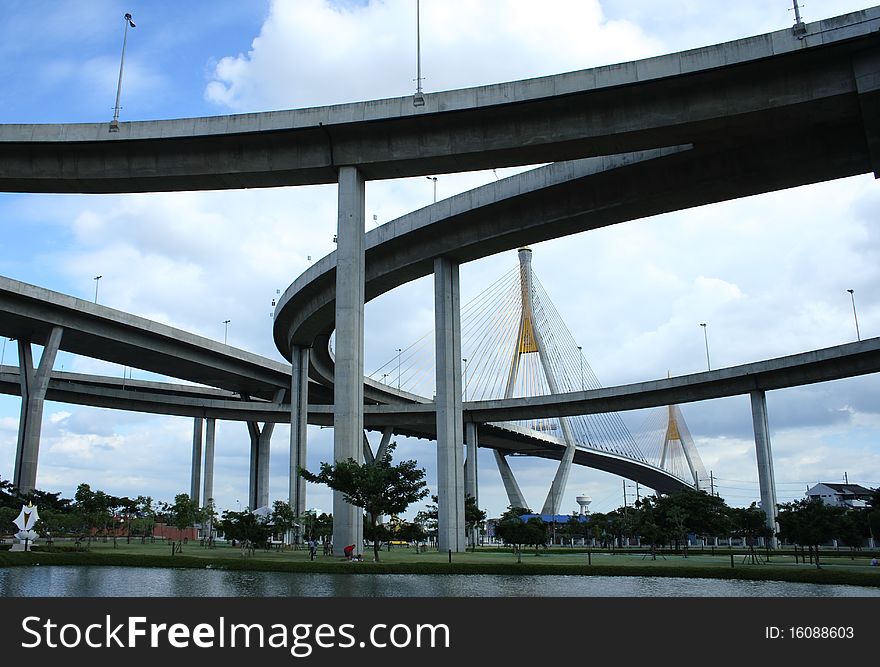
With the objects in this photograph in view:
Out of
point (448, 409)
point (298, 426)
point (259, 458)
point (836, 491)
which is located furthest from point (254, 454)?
point (836, 491)

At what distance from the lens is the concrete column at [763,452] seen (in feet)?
222

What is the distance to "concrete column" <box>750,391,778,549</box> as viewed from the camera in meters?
67.6

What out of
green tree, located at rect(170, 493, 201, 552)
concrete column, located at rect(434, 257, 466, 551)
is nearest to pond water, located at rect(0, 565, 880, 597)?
concrete column, located at rect(434, 257, 466, 551)

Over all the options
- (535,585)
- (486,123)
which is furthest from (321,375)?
(535,585)

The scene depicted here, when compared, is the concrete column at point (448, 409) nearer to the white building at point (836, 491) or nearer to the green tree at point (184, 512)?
the green tree at point (184, 512)

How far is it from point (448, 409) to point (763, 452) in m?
36.1

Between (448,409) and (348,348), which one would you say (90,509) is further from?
(348,348)

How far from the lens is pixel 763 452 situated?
68250 millimetres

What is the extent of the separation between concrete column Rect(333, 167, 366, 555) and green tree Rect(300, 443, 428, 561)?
1138mm

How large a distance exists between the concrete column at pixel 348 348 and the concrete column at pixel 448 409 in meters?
12.3

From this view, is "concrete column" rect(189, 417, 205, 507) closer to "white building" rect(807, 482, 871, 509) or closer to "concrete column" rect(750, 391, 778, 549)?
"concrete column" rect(750, 391, 778, 549)
